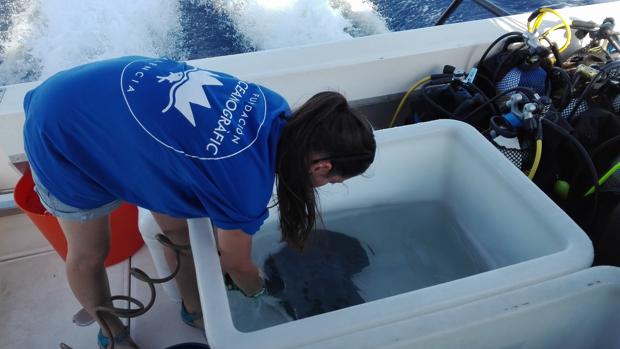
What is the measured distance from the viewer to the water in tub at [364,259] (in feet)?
3.74

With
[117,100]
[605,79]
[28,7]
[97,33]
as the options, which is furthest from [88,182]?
[28,7]

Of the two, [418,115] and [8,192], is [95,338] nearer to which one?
[8,192]

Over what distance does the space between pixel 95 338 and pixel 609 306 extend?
3.98ft

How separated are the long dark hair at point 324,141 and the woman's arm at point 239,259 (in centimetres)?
13

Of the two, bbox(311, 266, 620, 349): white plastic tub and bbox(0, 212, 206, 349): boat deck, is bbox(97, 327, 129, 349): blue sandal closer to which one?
bbox(0, 212, 206, 349): boat deck

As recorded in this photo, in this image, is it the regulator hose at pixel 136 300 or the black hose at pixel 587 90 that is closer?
the regulator hose at pixel 136 300

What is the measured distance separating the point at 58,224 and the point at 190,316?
0.45m

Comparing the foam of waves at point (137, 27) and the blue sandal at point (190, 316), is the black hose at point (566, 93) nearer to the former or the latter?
the blue sandal at point (190, 316)

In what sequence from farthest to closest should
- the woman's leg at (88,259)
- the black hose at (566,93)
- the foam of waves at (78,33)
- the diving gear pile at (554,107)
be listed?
the foam of waves at (78,33) → the black hose at (566,93) → the diving gear pile at (554,107) → the woman's leg at (88,259)

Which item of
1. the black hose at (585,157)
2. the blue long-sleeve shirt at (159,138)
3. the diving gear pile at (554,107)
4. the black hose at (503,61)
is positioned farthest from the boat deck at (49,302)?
the black hose at (503,61)

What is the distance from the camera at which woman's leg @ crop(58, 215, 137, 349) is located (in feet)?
3.05

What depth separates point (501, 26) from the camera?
1633mm

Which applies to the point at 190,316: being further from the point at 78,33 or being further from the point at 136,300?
the point at 78,33

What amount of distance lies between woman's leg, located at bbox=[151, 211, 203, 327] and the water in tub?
181 millimetres
